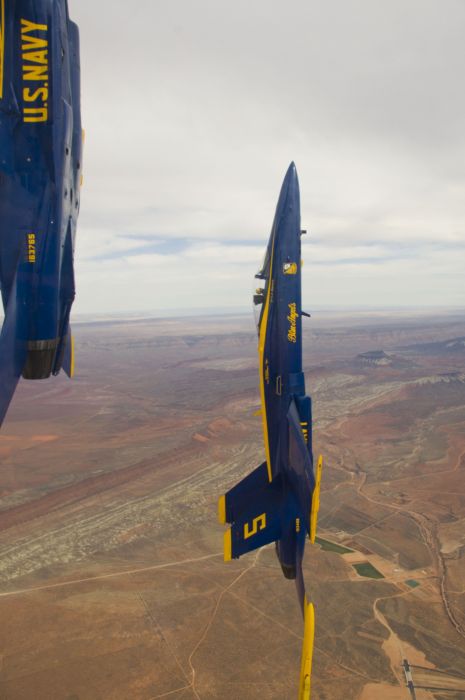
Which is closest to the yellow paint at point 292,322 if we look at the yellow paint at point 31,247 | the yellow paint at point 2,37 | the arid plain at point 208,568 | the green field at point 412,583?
the yellow paint at point 31,247

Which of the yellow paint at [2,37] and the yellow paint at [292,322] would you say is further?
the yellow paint at [292,322]

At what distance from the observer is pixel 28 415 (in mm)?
91750

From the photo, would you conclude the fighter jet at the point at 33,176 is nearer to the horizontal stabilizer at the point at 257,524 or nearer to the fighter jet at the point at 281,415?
the fighter jet at the point at 281,415

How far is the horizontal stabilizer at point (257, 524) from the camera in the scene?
15.0m

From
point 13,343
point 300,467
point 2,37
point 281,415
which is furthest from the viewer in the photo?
point 281,415

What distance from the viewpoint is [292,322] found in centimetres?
1374

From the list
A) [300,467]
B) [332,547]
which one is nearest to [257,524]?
[300,467]

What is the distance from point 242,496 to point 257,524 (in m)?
1.06

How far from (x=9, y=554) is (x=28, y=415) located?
192ft

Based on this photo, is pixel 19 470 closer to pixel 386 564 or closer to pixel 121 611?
pixel 121 611

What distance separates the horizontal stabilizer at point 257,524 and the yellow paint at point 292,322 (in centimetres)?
548

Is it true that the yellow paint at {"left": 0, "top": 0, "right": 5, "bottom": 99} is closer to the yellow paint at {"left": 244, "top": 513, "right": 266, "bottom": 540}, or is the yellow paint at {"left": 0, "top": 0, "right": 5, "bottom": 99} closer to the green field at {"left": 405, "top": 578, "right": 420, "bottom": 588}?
the yellow paint at {"left": 244, "top": 513, "right": 266, "bottom": 540}

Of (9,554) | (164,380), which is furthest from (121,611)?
(164,380)

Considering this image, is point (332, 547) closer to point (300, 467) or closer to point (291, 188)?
point (300, 467)
